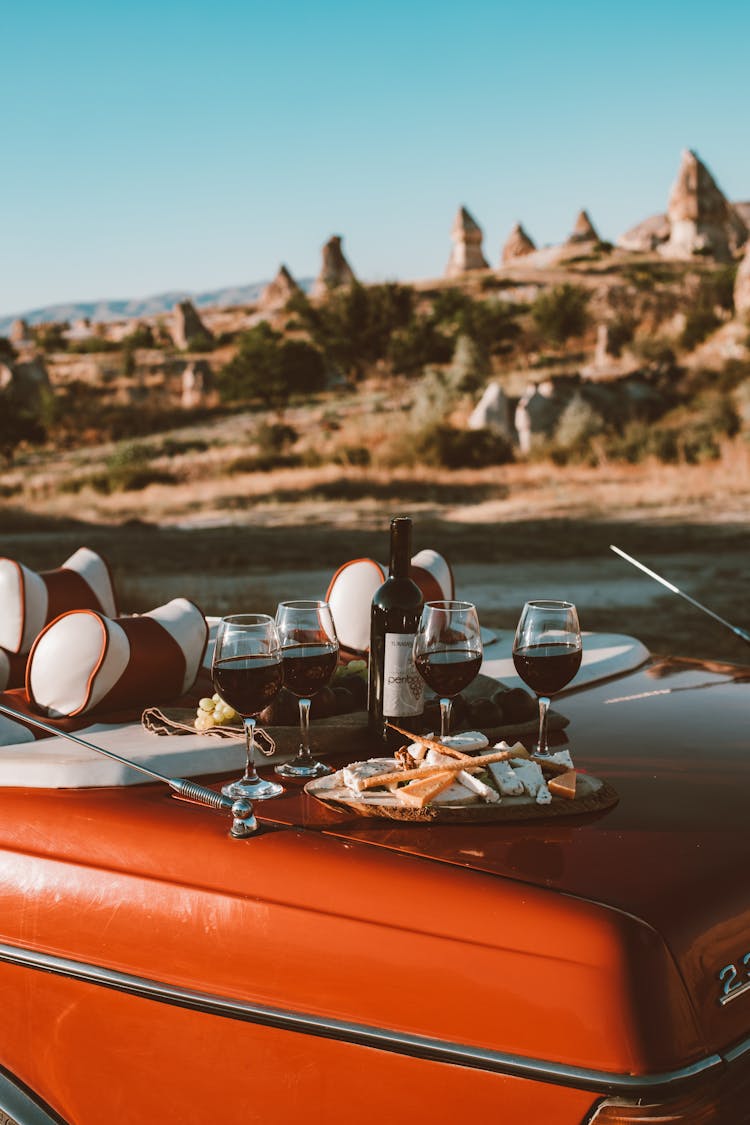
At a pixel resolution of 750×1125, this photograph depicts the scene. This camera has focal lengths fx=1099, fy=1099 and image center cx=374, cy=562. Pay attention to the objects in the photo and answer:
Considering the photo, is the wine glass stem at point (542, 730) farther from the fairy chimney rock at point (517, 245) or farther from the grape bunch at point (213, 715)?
the fairy chimney rock at point (517, 245)

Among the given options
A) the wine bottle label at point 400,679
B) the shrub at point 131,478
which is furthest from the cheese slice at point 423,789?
the shrub at point 131,478

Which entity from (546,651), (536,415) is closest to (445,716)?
(546,651)

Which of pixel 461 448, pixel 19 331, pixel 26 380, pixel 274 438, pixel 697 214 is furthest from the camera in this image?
pixel 19 331

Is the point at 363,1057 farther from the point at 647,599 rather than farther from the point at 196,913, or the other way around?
the point at 647,599

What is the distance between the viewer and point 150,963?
1.69 meters

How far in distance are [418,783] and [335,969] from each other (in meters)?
0.30

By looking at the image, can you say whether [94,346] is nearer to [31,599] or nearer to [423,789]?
[31,599]

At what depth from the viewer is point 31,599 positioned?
2.83 metres

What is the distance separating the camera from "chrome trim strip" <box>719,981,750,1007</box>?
4.64 ft

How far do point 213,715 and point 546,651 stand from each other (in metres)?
0.64

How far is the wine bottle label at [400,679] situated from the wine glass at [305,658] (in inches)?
4.4

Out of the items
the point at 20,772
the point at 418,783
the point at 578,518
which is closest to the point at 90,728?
the point at 20,772

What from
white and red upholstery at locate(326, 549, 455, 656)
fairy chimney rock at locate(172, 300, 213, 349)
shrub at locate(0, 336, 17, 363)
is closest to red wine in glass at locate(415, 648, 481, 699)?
white and red upholstery at locate(326, 549, 455, 656)

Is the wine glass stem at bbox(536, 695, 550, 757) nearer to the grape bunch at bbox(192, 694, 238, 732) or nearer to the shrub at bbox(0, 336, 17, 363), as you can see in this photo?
the grape bunch at bbox(192, 694, 238, 732)
